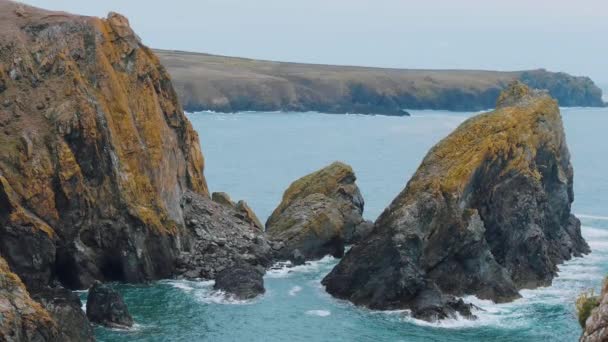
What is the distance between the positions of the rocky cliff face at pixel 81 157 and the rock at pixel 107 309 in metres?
7.03

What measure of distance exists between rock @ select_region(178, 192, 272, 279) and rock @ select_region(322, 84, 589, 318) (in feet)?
27.9

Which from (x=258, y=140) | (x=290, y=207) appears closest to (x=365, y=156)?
(x=258, y=140)

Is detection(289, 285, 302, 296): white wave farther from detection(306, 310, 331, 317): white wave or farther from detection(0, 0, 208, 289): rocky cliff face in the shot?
detection(0, 0, 208, 289): rocky cliff face

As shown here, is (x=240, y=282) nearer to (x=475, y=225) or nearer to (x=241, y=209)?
(x=475, y=225)

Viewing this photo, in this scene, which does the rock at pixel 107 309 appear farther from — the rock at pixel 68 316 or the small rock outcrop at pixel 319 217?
the small rock outcrop at pixel 319 217

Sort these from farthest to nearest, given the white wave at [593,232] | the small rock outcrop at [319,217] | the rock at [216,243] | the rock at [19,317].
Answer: the white wave at [593,232], the small rock outcrop at [319,217], the rock at [216,243], the rock at [19,317]

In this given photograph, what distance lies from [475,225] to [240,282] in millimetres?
17444

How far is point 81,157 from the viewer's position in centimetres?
7188

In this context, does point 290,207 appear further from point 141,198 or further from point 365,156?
point 365,156

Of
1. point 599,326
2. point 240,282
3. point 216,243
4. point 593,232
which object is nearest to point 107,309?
point 240,282

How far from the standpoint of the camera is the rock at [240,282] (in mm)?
68000

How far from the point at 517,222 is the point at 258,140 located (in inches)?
4741

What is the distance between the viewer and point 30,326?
4725 centimetres

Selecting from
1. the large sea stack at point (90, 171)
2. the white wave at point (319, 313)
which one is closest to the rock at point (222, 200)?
the large sea stack at point (90, 171)
